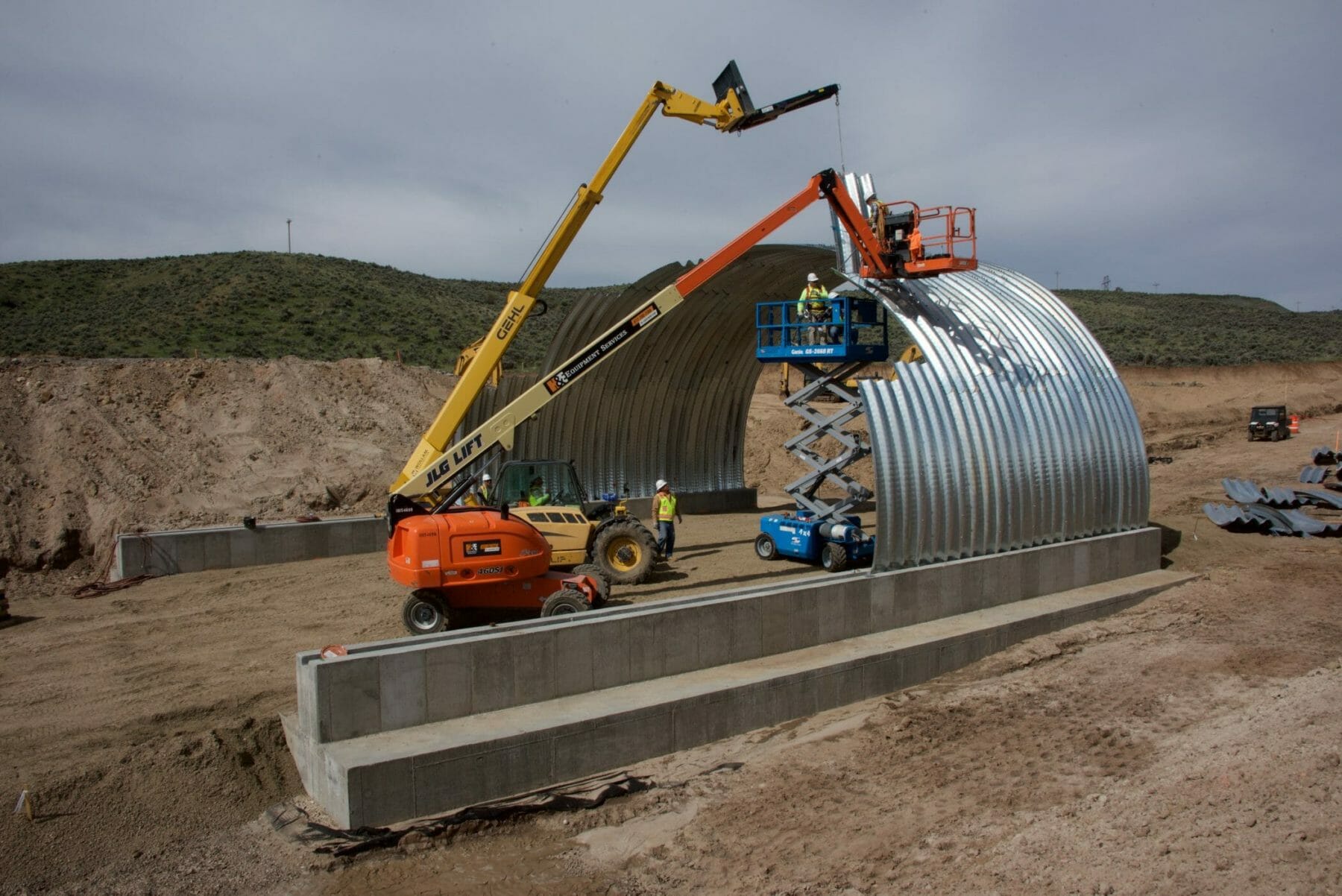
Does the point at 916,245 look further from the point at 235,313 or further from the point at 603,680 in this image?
the point at 235,313

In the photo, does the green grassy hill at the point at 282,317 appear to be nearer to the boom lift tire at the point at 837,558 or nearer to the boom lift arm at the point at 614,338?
the boom lift arm at the point at 614,338

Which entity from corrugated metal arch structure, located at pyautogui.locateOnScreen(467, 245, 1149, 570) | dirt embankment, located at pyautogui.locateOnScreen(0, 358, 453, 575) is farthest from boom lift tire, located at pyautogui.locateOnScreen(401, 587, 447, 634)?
dirt embankment, located at pyautogui.locateOnScreen(0, 358, 453, 575)

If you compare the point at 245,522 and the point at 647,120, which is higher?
the point at 647,120

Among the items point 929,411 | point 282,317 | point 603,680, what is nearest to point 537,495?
point 603,680

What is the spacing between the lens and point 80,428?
76.2ft

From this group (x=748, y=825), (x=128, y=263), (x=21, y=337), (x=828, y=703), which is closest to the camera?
(x=748, y=825)

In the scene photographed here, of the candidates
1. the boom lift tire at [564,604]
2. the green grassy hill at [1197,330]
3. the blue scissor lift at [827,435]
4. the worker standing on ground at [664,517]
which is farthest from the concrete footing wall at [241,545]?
the green grassy hill at [1197,330]

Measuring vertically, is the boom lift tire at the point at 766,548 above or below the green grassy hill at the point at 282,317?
below

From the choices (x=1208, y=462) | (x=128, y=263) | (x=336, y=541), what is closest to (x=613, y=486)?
(x=336, y=541)

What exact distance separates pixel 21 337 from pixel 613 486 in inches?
1099

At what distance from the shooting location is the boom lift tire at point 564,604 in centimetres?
1145

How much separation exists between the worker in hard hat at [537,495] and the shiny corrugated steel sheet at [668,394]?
14.4 feet

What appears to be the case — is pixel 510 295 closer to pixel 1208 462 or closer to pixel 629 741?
pixel 629 741

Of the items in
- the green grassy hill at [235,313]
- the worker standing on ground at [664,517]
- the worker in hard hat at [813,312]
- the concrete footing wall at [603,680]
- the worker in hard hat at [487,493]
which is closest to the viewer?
the concrete footing wall at [603,680]
